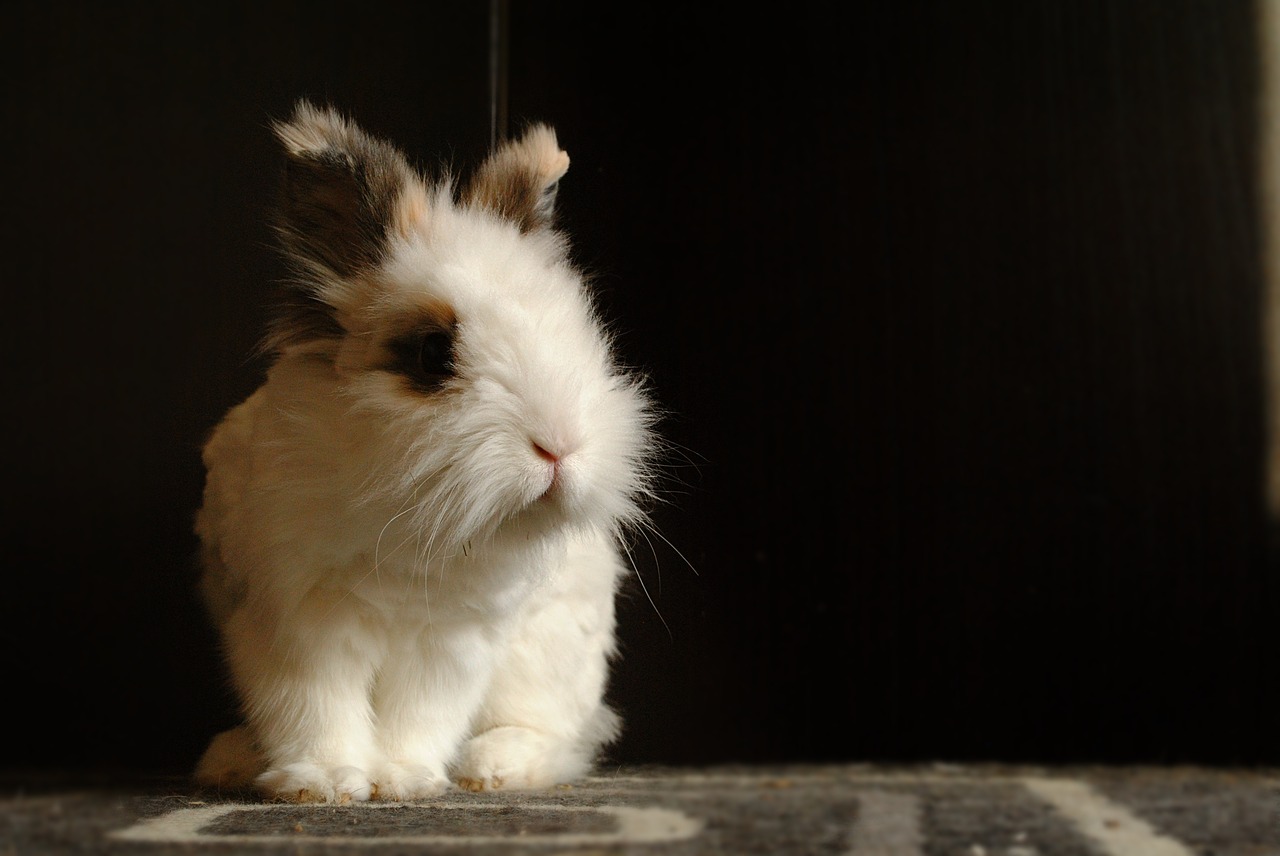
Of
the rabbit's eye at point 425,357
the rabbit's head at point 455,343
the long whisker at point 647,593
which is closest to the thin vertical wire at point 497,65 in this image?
the rabbit's head at point 455,343

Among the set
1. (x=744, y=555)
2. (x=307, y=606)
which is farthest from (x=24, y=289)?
(x=744, y=555)

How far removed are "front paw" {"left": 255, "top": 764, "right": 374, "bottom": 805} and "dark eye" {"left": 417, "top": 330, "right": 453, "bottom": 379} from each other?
1.35ft

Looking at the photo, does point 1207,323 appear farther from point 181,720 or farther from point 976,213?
point 181,720

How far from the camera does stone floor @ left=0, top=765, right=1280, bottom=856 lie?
0.87 metres

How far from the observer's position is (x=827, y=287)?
1.50 metres

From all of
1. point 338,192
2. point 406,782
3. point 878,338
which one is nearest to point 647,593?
point 406,782

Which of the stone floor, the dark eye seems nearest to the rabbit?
the dark eye

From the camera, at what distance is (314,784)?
3.59 ft

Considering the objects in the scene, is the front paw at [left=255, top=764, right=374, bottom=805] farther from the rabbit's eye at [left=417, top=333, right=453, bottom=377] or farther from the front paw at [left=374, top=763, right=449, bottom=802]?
the rabbit's eye at [left=417, top=333, right=453, bottom=377]

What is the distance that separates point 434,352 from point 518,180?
25 cm

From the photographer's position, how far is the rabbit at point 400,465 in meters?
1.07

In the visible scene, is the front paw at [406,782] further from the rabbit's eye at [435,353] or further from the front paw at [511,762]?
the rabbit's eye at [435,353]

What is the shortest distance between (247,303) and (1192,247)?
3.91 ft

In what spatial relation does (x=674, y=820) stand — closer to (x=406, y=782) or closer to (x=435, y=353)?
(x=406, y=782)
